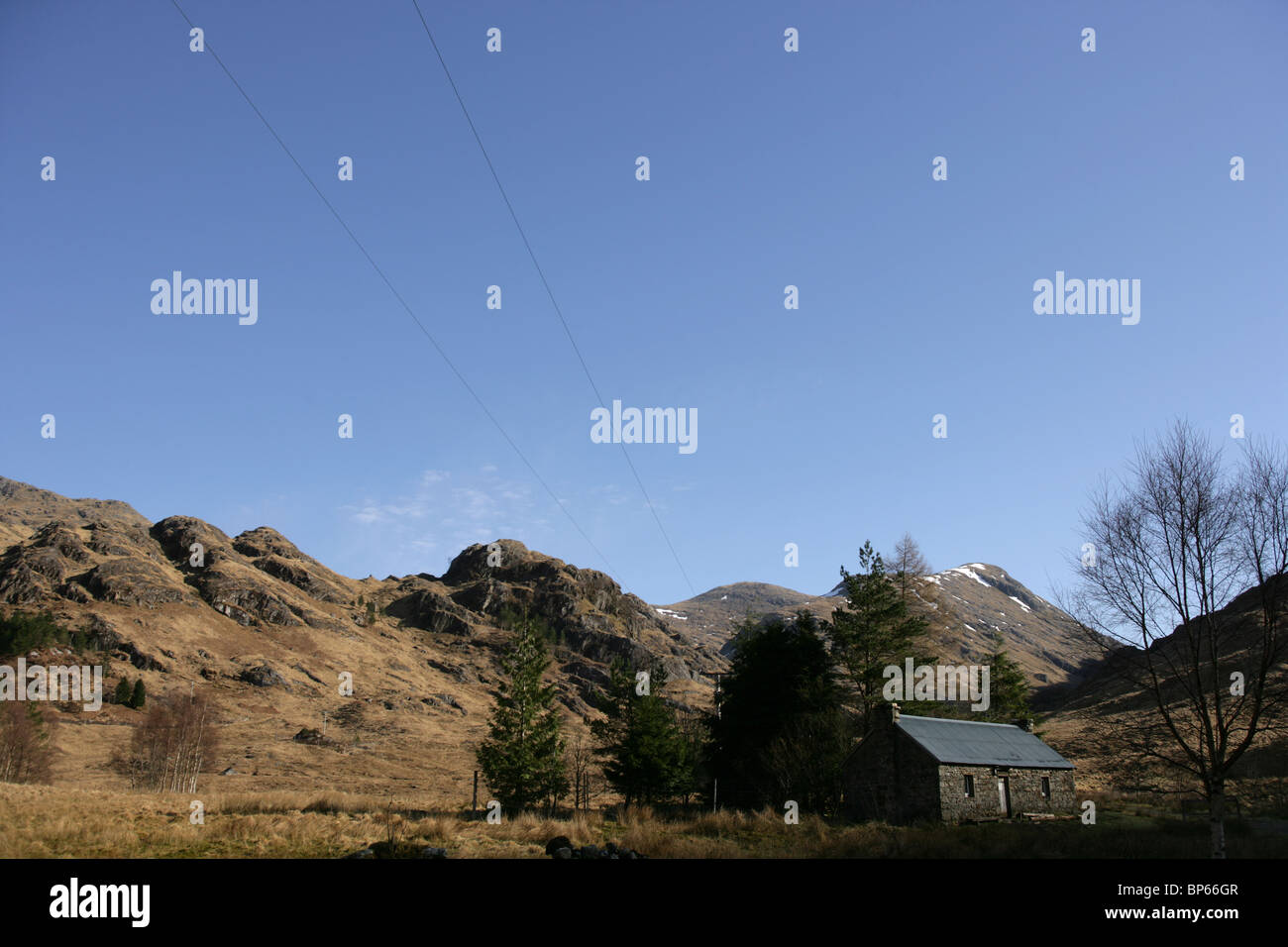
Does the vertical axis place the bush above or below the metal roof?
above

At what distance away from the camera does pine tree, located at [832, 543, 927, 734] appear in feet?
142

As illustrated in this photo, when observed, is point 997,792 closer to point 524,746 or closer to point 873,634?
point 873,634

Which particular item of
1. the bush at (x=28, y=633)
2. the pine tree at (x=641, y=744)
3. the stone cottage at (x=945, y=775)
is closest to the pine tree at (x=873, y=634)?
the stone cottage at (x=945, y=775)

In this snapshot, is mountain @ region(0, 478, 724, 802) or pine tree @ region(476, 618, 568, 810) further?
mountain @ region(0, 478, 724, 802)

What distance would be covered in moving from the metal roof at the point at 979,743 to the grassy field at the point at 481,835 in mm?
4778

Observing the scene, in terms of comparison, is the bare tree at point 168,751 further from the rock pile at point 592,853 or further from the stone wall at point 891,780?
the stone wall at point 891,780

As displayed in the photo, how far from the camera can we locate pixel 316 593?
179250 mm

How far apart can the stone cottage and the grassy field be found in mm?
3468

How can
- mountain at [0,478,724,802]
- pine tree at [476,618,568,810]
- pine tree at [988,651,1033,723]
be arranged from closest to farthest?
pine tree at [476,618,568,810]
pine tree at [988,651,1033,723]
mountain at [0,478,724,802]

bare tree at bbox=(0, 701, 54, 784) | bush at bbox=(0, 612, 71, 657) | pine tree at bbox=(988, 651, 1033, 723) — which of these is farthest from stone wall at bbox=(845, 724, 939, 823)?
bush at bbox=(0, 612, 71, 657)

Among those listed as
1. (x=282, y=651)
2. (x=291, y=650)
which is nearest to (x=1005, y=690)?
(x=282, y=651)

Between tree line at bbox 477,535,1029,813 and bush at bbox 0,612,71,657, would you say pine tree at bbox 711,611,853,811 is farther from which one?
bush at bbox 0,612,71,657
